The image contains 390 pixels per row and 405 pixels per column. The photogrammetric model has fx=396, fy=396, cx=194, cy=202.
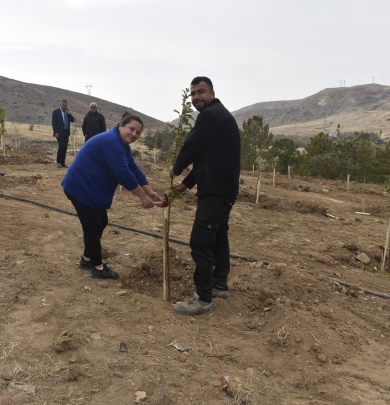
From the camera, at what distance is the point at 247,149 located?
26.6 m

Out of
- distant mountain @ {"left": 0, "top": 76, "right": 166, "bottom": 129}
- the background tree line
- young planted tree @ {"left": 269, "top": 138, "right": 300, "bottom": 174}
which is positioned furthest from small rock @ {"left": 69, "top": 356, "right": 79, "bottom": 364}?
distant mountain @ {"left": 0, "top": 76, "right": 166, "bottom": 129}

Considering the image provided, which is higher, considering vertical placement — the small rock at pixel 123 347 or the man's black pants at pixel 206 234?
the man's black pants at pixel 206 234

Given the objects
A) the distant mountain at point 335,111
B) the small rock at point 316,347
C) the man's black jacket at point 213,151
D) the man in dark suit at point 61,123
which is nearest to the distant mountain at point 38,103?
the man in dark suit at point 61,123

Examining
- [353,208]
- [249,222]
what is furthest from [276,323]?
[353,208]

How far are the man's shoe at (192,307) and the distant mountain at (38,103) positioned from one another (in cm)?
6681

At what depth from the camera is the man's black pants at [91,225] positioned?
157 inches

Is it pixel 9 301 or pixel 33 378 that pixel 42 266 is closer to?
pixel 9 301

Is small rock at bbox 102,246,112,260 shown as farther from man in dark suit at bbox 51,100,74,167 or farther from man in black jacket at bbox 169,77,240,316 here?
man in dark suit at bbox 51,100,74,167

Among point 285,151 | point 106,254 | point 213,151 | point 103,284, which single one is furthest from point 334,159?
point 103,284

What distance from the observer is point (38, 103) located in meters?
75.5

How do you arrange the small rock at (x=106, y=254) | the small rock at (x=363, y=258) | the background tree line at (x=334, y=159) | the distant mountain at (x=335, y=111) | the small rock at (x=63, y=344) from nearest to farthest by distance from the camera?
the small rock at (x=63, y=344) < the small rock at (x=106, y=254) < the small rock at (x=363, y=258) < the background tree line at (x=334, y=159) < the distant mountain at (x=335, y=111)

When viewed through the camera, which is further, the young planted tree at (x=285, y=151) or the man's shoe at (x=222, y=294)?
the young planted tree at (x=285, y=151)

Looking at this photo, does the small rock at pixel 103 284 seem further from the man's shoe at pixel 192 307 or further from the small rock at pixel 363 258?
the small rock at pixel 363 258

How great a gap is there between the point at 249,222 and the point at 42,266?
4.51 m
